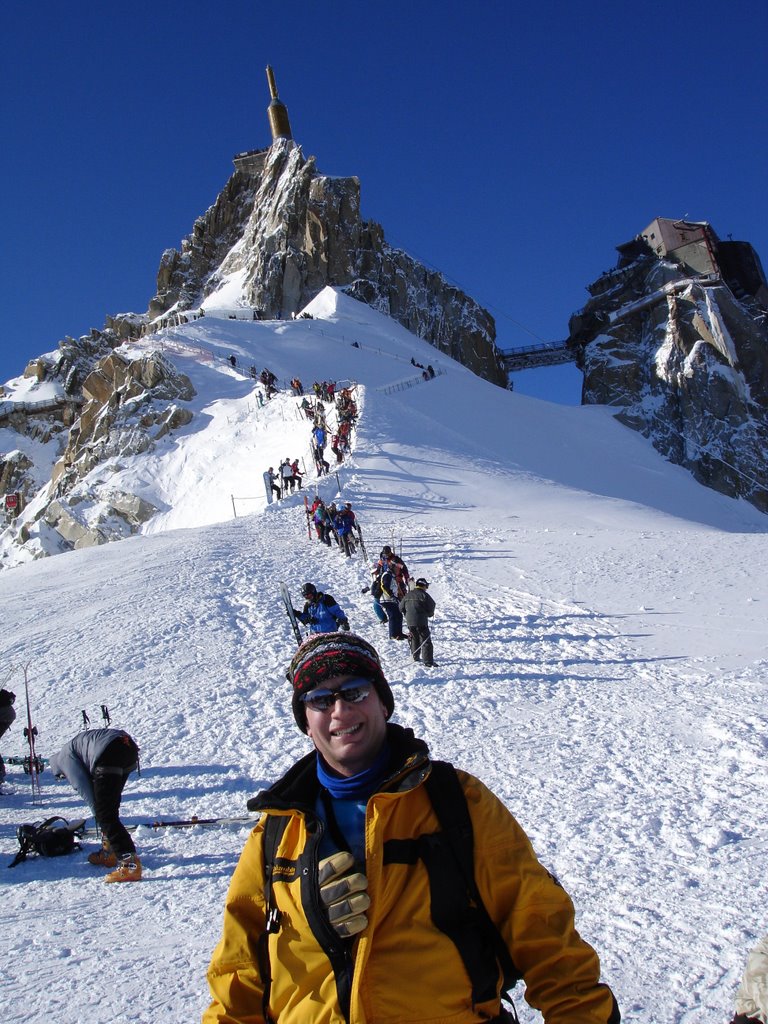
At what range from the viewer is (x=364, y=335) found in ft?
170

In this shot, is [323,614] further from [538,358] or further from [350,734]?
[538,358]

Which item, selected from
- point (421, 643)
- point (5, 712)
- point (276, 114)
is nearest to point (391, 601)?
point (421, 643)

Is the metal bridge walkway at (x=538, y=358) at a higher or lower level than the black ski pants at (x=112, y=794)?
higher

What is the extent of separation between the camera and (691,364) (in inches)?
2392

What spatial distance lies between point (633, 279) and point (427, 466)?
54.0 m

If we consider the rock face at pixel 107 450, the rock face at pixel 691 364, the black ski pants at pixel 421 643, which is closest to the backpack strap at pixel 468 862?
the black ski pants at pixel 421 643

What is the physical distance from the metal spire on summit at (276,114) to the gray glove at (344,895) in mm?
100267

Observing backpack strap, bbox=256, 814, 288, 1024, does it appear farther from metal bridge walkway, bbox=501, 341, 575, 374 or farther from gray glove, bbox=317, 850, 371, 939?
metal bridge walkway, bbox=501, 341, 575, 374

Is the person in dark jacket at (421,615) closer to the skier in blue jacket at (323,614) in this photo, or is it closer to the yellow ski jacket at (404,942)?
the skier in blue jacket at (323,614)

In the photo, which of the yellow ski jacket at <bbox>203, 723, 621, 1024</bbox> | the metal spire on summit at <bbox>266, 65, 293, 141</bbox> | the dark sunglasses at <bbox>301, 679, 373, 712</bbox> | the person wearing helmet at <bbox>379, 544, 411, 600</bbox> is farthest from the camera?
the metal spire on summit at <bbox>266, 65, 293, 141</bbox>

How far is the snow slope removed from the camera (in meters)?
3.94

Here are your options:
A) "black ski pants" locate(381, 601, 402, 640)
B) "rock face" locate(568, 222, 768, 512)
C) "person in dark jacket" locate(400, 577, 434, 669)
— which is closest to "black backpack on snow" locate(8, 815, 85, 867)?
"person in dark jacket" locate(400, 577, 434, 669)

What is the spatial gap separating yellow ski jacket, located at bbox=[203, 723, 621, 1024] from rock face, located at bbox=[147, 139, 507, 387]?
68260mm

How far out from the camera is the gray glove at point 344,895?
1.96 meters
